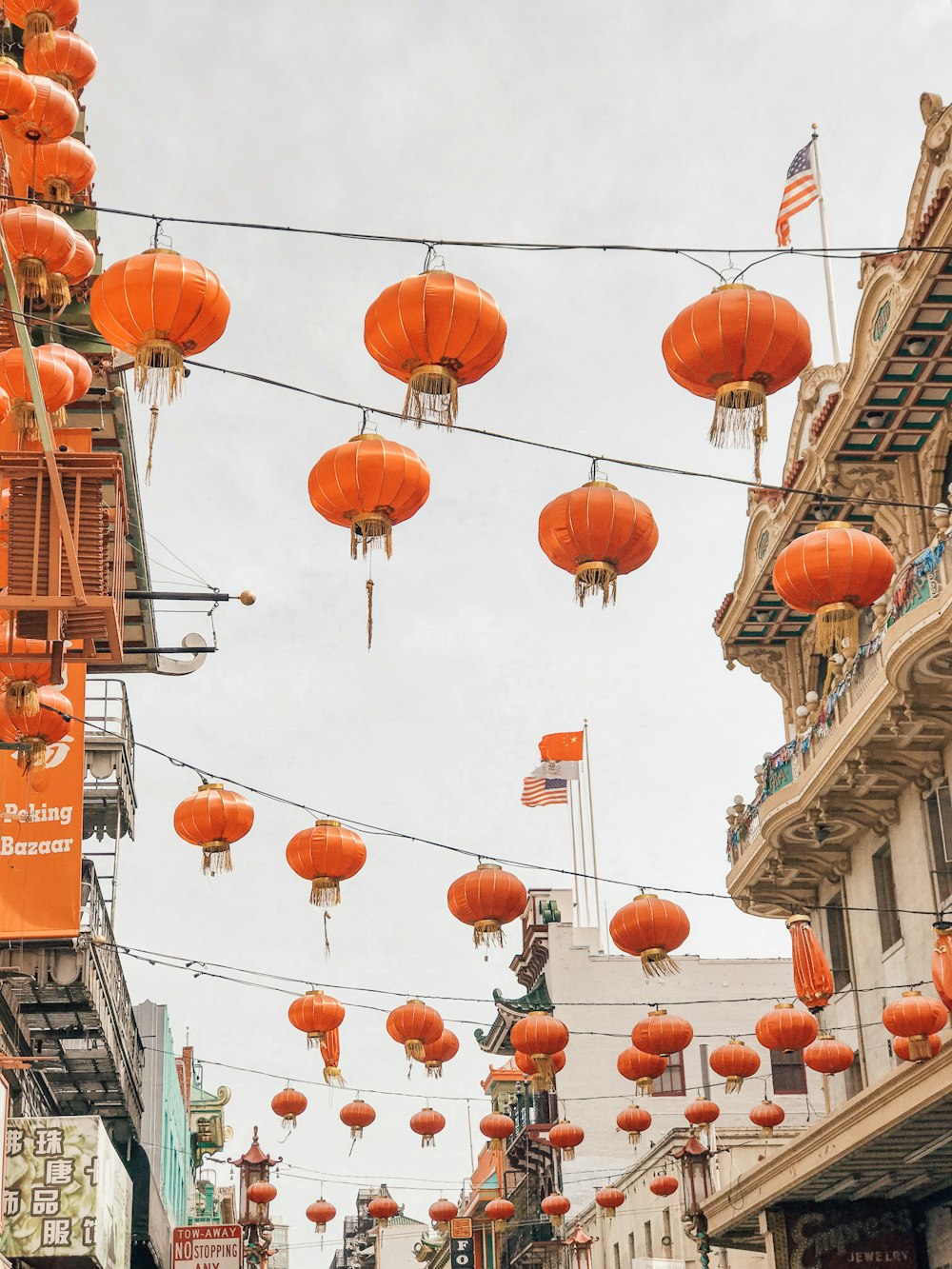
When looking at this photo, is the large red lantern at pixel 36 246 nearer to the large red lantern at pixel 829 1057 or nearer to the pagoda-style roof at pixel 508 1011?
the large red lantern at pixel 829 1057

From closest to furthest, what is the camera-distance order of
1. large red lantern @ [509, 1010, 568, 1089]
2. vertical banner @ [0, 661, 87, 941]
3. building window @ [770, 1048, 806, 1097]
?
vertical banner @ [0, 661, 87, 941]
large red lantern @ [509, 1010, 568, 1089]
building window @ [770, 1048, 806, 1097]


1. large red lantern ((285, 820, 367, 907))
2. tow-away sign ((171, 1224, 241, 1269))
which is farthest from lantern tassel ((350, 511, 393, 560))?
tow-away sign ((171, 1224, 241, 1269))

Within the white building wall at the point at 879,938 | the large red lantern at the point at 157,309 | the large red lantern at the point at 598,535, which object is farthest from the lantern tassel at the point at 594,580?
the white building wall at the point at 879,938

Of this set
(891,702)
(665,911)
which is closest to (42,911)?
(665,911)

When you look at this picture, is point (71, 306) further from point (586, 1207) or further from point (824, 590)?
point (586, 1207)

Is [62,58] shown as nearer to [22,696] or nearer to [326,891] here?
[22,696]

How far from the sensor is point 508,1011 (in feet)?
185

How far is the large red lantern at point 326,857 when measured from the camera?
2008cm

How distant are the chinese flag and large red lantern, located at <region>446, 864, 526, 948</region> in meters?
31.9

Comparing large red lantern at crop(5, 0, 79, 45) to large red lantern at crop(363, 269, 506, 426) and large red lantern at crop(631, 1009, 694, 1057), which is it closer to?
large red lantern at crop(363, 269, 506, 426)

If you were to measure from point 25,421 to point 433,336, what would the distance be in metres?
3.73

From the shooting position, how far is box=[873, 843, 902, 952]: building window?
2544 cm

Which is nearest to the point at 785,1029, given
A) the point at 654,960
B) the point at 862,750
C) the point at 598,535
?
the point at 654,960

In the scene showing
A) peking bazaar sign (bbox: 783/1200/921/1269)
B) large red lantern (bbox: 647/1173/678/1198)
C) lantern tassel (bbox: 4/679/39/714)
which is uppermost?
lantern tassel (bbox: 4/679/39/714)
